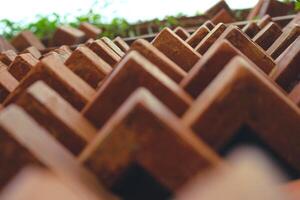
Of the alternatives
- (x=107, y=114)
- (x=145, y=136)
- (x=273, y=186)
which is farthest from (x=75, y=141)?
(x=273, y=186)

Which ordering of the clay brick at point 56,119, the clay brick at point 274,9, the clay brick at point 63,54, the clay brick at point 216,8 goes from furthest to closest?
the clay brick at point 216,8 < the clay brick at point 274,9 < the clay brick at point 63,54 < the clay brick at point 56,119

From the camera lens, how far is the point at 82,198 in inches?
23.9

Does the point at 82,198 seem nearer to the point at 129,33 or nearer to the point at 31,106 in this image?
the point at 31,106

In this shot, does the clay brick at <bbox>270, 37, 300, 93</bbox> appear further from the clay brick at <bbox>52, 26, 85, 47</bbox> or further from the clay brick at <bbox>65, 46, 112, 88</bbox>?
the clay brick at <bbox>52, 26, 85, 47</bbox>

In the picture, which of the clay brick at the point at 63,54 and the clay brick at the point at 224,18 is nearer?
the clay brick at the point at 63,54

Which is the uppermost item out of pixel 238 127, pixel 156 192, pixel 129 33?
pixel 238 127

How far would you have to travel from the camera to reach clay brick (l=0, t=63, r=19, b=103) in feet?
5.22

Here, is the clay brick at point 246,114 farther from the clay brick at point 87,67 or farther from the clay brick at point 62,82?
the clay brick at point 87,67

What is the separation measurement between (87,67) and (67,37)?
2.74m

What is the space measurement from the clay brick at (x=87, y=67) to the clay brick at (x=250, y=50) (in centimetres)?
36

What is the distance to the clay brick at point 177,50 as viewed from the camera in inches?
55.4

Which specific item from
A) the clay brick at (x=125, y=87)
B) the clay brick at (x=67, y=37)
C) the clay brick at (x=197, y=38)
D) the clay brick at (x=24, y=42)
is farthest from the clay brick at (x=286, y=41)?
the clay brick at (x=24, y=42)

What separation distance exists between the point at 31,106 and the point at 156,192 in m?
0.30

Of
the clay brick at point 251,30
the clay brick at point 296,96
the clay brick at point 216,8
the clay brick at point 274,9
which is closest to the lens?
the clay brick at point 296,96
